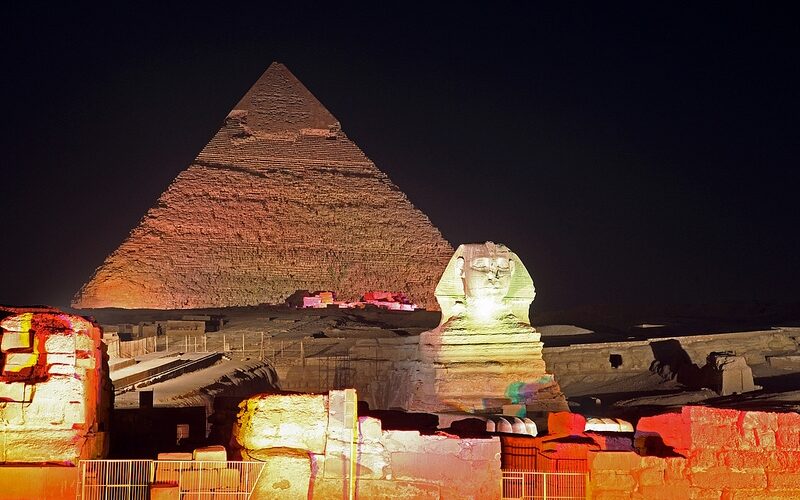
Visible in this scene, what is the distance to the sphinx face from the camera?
14.8 meters

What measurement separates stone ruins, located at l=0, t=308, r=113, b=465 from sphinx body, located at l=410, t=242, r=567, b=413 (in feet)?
25.3

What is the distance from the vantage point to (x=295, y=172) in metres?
110

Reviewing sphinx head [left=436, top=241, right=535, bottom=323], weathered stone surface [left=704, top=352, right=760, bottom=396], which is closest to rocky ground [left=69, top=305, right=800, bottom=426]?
weathered stone surface [left=704, top=352, right=760, bottom=396]

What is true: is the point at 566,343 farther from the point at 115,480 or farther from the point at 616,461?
the point at 115,480

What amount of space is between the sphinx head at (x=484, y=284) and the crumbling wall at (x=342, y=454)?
305 inches

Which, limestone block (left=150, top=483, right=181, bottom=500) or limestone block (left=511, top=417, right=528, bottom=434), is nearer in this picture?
limestone block (left=150, top=483, right=181, bottom=500)

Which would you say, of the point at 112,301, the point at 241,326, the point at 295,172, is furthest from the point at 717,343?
the point at 295,172

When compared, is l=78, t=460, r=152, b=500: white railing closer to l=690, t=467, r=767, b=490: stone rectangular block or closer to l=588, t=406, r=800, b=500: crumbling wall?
l=588, t=406, r=800, b=500: crumbling wall

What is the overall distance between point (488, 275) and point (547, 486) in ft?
24.1

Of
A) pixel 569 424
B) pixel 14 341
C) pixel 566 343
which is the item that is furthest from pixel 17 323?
pixel 566 343

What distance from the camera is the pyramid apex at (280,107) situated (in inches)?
4223

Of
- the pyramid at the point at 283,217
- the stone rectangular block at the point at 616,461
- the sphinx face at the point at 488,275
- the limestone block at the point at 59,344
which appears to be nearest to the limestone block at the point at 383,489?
the stone rectangular block at the point at 616,461

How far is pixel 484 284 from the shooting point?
1497 centimetres

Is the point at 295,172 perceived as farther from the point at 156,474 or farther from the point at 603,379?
the point at 156,474
